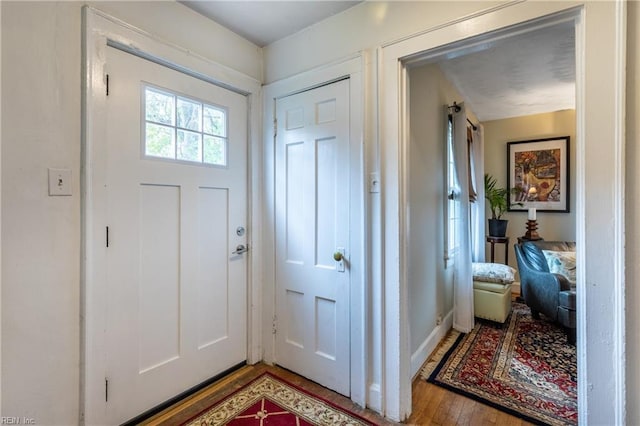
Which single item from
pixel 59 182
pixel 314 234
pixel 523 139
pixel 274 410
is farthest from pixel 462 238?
pixel 59 182

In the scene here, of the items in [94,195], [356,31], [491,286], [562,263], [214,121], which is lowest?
[491,286]

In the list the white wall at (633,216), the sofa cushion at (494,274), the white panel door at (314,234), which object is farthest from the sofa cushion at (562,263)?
the white panel door at (314,234)

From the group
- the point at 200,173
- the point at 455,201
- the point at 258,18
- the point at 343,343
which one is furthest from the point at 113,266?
the point at 455,201

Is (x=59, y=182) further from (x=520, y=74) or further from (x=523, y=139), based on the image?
(x=523, y=139)

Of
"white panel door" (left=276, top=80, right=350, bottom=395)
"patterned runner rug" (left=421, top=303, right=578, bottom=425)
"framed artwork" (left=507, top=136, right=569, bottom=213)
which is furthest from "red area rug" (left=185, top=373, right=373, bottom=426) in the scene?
"framed artwork" (left=507, top=136, right=569, bottom=213)

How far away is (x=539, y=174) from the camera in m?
3.99

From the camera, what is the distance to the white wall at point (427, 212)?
2.14 meters

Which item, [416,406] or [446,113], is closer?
[416,406]

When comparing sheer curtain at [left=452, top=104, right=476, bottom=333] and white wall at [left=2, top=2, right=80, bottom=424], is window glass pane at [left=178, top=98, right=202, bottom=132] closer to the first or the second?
white wall at [left=2, top=2, right=80, bottom=424]

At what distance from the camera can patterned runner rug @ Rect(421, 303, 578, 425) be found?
5.76ft

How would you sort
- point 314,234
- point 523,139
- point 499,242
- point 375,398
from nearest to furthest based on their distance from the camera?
point 375,398
point 314,234
point 499,242
point 523,139

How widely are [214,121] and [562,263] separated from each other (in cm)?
331

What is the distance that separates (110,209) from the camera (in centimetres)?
149

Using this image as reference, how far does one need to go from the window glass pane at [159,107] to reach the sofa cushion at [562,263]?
11.3ft
